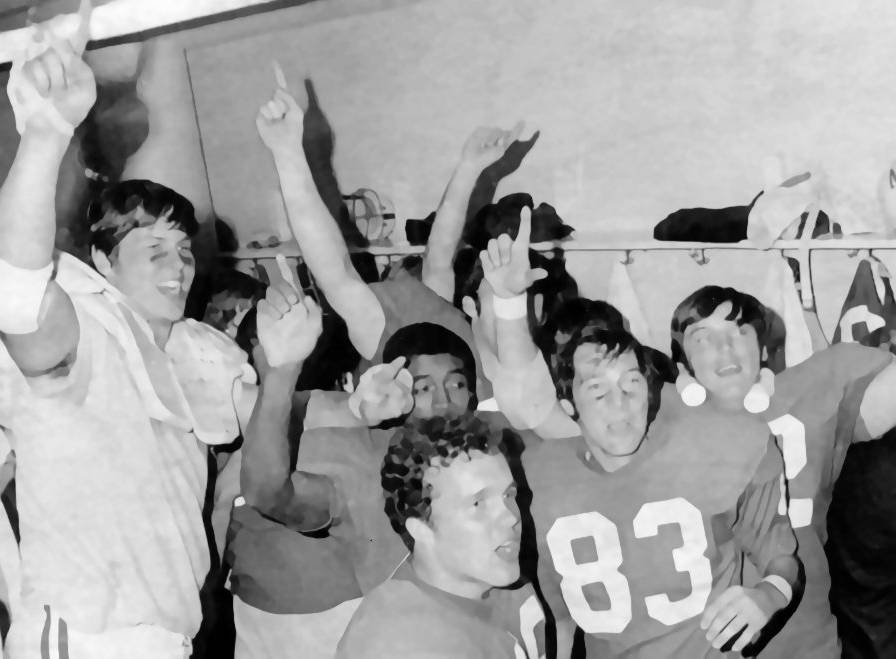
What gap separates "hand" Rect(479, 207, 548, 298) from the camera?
4.25 ft

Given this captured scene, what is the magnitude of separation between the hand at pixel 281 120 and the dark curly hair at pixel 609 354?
2.01 feet

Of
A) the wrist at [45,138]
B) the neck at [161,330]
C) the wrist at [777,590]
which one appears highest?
the wrist at [45,138]

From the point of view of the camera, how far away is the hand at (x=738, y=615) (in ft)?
4.06

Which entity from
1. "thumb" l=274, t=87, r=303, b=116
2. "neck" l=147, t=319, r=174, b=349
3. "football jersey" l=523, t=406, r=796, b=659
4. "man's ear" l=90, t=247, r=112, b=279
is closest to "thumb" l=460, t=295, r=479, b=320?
"football jersey" l=523, t=406, r=796, b=659

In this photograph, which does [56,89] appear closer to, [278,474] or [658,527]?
[278,474]

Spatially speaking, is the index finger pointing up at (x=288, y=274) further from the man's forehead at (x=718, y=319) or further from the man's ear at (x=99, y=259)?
the man's forehead at (x=718, y=319)

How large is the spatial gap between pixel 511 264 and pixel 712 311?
0.33m

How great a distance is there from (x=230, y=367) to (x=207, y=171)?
378 millimetres

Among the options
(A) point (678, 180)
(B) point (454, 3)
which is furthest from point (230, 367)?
(A) point (678, 180)

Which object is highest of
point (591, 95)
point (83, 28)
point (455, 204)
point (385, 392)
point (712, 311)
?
point (83, 28)

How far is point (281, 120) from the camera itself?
1.42 meters

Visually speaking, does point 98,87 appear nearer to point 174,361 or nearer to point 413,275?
point 174,361

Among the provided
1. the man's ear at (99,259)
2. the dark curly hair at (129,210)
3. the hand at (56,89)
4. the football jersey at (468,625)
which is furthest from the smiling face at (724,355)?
the hand at (56,89)

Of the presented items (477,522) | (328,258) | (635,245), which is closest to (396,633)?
(477,522)
